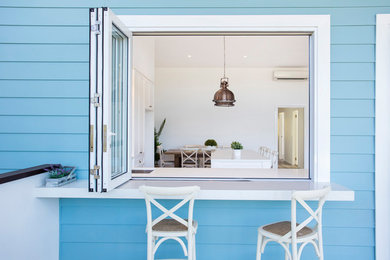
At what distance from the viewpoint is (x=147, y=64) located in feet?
16.4

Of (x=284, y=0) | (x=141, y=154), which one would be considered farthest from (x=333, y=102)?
(x=141, y=154)

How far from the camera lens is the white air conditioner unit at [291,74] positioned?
7.07m

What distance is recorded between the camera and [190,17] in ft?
7.20

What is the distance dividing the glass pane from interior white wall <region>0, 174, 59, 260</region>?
605mm

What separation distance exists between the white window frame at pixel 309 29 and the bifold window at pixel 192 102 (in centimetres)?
5

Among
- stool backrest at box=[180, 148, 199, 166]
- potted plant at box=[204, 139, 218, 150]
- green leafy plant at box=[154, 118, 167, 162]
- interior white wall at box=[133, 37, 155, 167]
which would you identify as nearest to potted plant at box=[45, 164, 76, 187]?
interior white wall at box=[133, 37, 155, 167]

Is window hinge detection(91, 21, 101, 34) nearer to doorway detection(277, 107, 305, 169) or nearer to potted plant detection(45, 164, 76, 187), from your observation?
potted plant detection(45, 164, 76, 187)

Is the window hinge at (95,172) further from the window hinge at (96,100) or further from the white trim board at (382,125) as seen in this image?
the white trim board at (382,125)

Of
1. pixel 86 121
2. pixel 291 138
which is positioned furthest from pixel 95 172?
pixel 291 138

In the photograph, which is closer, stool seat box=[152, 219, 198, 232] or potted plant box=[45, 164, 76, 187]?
Result: stool seat box=[152, 219, 198, 232]

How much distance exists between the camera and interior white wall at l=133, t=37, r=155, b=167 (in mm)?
4180

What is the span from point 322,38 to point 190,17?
109cm

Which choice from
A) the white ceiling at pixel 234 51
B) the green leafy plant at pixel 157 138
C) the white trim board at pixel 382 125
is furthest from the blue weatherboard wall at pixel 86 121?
the green leafy plant at pixel 157 138

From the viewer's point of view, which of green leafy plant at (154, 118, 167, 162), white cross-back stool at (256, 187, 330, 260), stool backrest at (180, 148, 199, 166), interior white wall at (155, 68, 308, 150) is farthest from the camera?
interior white wall at (155, 68, 308, 150)
